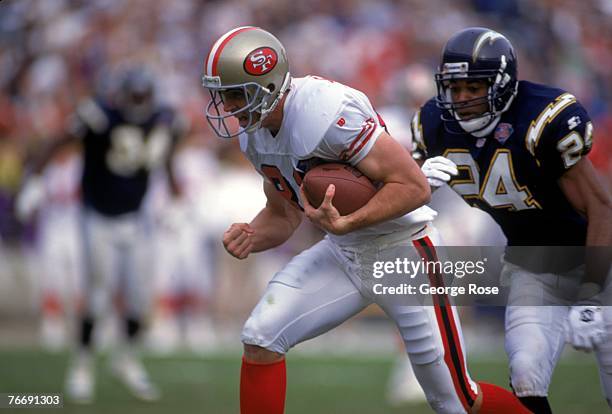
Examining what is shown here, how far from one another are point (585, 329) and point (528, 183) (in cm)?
55

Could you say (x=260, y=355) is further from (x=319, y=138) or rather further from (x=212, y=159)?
(x=212, y=159)

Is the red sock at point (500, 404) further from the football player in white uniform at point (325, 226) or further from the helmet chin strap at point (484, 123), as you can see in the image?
the helmet chin strap at point (484, 123)

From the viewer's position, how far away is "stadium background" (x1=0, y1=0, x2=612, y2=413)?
6883mm

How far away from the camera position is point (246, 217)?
8836 millimetres

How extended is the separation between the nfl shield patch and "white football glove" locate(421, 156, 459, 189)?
19 centimetres

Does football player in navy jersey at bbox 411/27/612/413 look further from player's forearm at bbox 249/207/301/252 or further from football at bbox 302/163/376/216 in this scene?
player's forearm at bbox 249/207/301/252

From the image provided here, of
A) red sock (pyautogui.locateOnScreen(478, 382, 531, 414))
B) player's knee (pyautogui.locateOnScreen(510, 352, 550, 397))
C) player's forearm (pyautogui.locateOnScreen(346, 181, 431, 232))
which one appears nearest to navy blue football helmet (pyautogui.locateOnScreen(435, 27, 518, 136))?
player's forearm (pyautogui.locateOnScreen(346, 181, 431, 232))

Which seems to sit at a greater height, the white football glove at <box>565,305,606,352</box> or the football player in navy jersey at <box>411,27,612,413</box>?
the football player in navy jersey at <box>411,27,612,413</box>

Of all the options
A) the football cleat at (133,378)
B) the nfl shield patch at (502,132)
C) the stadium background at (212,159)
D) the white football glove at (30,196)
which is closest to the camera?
the nfl shield patch at (502,132)

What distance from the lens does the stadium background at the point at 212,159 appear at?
6.88 metres

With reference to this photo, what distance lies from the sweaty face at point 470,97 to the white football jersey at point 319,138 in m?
0.38

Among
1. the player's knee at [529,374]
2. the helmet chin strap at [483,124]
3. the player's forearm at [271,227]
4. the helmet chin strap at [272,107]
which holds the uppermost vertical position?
the helmet chin strap at [272,107]

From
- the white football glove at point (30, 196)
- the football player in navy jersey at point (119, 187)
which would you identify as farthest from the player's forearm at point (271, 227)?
the white football glove at point (30, 196)

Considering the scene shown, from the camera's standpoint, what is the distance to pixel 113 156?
6719mm
